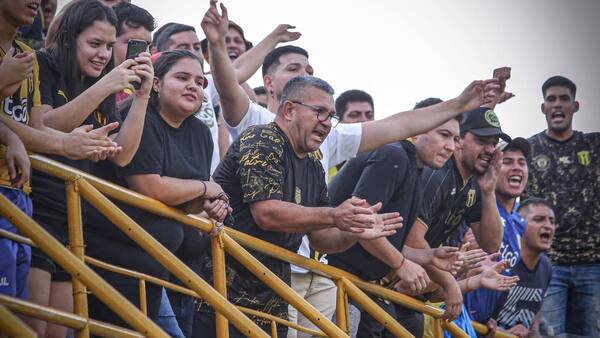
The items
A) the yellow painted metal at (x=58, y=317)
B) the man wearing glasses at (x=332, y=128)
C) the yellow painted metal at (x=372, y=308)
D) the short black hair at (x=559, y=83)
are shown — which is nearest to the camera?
the yellow painted metal at (x=58, y=317)

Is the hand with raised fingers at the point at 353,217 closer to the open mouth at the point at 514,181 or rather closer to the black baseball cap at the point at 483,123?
the black baseball cap at the point at 483,123

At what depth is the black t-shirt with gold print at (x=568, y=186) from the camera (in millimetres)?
10125

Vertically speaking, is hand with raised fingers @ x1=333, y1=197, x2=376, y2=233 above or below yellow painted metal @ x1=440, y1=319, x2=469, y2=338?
above

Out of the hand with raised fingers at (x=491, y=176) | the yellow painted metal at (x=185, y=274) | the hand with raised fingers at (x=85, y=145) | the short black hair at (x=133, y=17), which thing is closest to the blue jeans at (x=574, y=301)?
the hand with raised fingers at (x=491, y=176)

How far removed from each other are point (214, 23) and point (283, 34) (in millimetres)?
1054

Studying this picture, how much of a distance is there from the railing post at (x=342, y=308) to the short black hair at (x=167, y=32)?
7.15 ft

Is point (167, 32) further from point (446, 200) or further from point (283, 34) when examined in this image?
point (446, 200)

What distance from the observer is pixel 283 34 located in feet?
25.7

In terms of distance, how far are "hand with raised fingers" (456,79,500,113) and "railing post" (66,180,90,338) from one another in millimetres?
3479

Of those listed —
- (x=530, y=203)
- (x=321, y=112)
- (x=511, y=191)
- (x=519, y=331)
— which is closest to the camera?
(x=321, y=112)

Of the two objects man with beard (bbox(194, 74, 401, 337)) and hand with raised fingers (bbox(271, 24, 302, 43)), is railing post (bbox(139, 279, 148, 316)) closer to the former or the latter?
man with beard (bbox(194, 74, 401, 337))

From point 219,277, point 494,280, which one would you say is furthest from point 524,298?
point 219,277

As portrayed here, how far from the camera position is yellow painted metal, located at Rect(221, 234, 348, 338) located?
543cm

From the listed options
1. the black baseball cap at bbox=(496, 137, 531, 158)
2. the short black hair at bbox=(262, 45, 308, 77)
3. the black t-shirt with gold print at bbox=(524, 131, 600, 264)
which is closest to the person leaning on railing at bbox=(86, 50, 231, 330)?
the short black hair at bbox=(262, 45, 308, 77)
